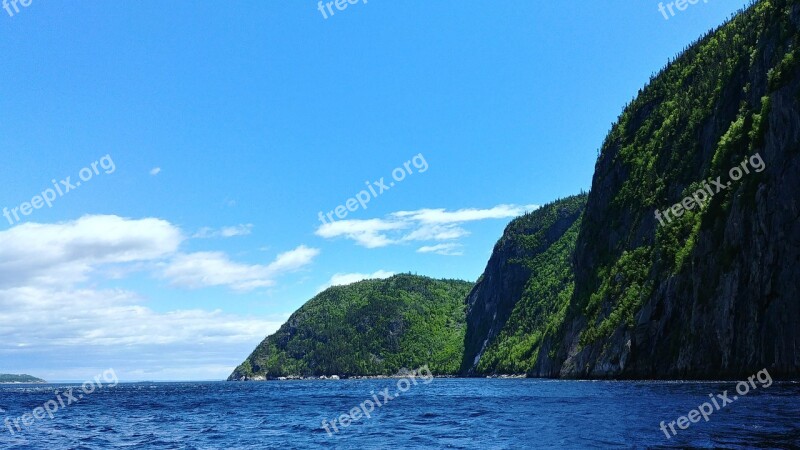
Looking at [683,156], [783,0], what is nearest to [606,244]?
[683,156]

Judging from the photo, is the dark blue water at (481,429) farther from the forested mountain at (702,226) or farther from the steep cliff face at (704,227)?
the steep cliff face at (704,227)

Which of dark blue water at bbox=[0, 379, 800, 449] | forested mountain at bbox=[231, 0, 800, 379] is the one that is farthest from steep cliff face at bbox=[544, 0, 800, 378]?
dark blue water at bbox=[0, 379, 800, 449]

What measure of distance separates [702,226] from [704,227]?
0.70 m

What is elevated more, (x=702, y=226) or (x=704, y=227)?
(x=702, y=226)

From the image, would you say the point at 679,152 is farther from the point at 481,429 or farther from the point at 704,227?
the point at 481,429

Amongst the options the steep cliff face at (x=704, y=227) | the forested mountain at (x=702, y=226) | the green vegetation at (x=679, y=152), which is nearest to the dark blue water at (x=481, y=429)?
the forested mountain at (x=702, y=226)

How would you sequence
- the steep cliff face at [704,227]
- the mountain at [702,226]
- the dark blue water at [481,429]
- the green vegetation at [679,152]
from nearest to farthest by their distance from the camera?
the dark blue water at [481,429] → the steep cliff face at [704,227] → the mountain at [702,226] → the green vegetation at [679,152]

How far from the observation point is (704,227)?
89.4m

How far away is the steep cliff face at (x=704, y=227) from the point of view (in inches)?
2847

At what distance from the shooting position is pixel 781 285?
228 feet

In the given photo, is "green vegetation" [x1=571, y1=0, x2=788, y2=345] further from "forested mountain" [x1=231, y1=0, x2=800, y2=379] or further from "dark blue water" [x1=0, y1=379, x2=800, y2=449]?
"dark blue water" [x1=0, y1=379, x2=800, y2=449]

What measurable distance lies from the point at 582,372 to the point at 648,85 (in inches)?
3577

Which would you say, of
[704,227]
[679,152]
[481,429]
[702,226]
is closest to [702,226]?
[702,226]

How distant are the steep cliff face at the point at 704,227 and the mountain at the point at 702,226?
246 millimetres
